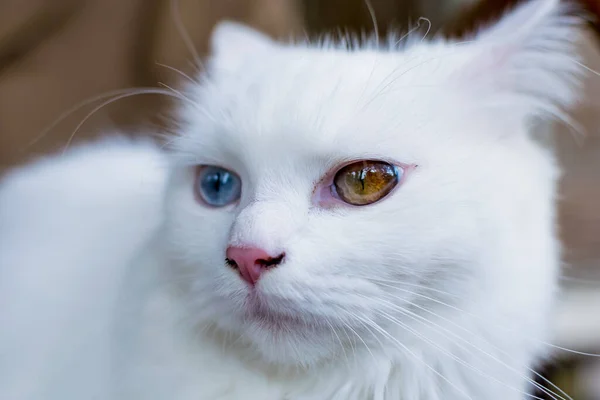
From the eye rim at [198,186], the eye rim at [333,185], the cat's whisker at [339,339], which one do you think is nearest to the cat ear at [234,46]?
the eye rim at [198,186]

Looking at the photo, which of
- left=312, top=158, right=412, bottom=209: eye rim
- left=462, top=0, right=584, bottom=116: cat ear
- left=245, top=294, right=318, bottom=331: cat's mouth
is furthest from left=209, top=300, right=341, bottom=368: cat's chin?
left=462, top=0, right=584, bottom=116: cat ear

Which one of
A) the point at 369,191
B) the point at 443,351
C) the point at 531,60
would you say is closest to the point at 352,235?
the point at 369,191

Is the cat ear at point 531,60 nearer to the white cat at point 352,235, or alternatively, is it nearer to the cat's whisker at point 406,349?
the white cat at point 352,235

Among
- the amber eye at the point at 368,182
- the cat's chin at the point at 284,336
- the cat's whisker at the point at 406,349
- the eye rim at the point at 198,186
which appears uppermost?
the amber eye at the point at 368,182

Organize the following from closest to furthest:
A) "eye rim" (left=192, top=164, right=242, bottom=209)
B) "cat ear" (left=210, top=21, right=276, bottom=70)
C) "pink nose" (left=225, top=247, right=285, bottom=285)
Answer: "pink nose" (left=225, top=247, right=285, bottom=285), "eye rim" (left=192, top=164, right=242, bottom=209), "cat ear" (left=210, top=21, right=276, bottom=70)

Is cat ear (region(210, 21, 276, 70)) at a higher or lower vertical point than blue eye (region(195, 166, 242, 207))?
higher

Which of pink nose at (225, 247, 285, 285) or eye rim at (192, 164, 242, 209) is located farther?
eye rim at (192, 164, 242, 209)

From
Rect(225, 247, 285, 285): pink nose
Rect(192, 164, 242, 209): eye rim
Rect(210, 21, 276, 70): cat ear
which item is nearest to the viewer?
Rect(225, 247, 285, 285): pink nose

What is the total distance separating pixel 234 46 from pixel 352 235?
447mm

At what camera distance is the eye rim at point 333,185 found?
61 centimetres

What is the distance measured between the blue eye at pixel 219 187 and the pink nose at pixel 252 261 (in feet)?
0.36

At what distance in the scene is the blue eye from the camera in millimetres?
687

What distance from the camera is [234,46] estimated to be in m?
0.90

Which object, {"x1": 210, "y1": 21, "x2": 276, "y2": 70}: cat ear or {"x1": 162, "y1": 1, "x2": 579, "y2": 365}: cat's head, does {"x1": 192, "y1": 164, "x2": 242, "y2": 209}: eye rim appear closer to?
{"x1": 162, "y1": 1, "x2": 579, "y2": 365}: cat's head
